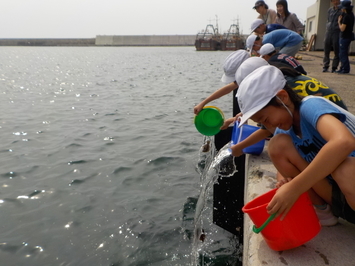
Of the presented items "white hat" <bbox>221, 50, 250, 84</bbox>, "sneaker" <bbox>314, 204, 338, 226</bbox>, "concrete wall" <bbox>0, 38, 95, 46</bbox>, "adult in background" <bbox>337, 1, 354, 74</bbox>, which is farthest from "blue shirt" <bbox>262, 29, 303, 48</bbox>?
"concrete wall" <bbox>0, 38, 95, 46</bbox>

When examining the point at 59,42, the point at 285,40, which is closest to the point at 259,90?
the point at 285,40

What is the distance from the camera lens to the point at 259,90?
1.96 metres

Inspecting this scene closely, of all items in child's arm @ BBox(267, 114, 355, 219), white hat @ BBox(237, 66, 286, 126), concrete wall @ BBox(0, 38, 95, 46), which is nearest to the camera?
child's arm @ BBox(267, 114, 355, 219)

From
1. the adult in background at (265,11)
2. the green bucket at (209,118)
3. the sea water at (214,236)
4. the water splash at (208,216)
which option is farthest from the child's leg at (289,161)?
the adult in background at (265,11)

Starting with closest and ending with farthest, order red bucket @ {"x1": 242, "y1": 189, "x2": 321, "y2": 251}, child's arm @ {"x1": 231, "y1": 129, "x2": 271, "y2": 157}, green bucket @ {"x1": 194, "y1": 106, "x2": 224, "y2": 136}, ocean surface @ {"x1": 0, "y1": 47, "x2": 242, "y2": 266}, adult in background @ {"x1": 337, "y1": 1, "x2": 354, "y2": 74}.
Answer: red bucket @ {"x1": 242, "y1": 189, "x2": 321, "y2": 251}, child's arm @ {"x1": 231, "y1": 129, "x2": 271, "y2": 157}, ocean surface @ {"x1": 0, "y1": 47, "x2": 242, "y2": 266}, green bucket @ {"x1": 194, "y1": 106, "x2": 224, "y2": 136}, adult in background @ {"x1": 337, "y1": 1, "x2": 354, "y2": 74}

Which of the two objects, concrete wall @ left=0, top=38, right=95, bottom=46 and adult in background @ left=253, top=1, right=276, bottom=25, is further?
concrete wall @ left=0, top=38, right=95, bottom=46

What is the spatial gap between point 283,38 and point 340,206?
3304 mm

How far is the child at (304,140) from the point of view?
5.68 feet

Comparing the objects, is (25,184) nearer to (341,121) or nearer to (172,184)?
(172,184)

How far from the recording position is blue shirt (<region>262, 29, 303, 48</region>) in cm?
473

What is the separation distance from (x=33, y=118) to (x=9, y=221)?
5.27 meters

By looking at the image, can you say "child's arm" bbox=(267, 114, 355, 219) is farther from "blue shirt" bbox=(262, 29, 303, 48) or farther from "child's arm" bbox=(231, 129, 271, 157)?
"blue shirt" bbox=(262, 29, 303, 48)

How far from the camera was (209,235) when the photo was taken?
3.50m

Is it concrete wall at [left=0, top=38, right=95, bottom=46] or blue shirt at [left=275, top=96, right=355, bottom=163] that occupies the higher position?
concrete wall at [left=0, top=38, right=95, bottom=46]
